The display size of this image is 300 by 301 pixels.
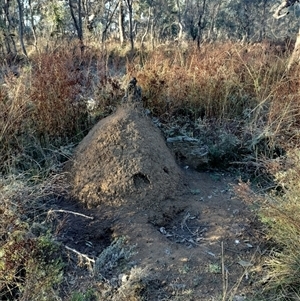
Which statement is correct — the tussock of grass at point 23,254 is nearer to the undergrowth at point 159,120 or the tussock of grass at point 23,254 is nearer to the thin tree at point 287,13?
the undergrowth at point 159,120

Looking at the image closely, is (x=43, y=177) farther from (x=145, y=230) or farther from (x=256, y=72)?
(x=256, y=72)

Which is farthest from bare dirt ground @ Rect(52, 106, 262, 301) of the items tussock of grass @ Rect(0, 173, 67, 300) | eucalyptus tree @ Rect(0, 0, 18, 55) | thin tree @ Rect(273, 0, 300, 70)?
eucalyptus tree @ Rect(0, 0, 18, 55)

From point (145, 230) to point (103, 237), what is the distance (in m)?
0.31

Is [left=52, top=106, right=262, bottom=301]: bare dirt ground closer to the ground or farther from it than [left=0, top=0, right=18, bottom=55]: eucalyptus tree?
closer to the ground

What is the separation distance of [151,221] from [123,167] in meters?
0.53

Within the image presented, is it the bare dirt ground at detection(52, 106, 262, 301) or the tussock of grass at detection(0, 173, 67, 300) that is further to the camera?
the bare dirt ground at detection(52, 106, 262, 301)

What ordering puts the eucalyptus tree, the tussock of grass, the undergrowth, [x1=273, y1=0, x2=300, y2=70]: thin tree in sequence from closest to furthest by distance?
the tussock of grass → the undergrowth → [x1=273, y1=0, x2=300, y2=70]: thin tree → the eucalyptus tree

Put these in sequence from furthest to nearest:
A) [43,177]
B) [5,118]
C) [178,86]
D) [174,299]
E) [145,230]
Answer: [178,86] < [5,118] < [43,177] < [145,230] < [174,299]

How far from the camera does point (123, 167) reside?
10.2ft

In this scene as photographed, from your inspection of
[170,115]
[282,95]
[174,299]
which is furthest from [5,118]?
[282,95]

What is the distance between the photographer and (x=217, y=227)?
2.76m

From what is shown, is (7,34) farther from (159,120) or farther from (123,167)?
(123,167)

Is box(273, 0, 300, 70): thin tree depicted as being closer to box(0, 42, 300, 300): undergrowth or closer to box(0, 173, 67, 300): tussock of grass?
box(0, 42, 300, 300): undergrowth

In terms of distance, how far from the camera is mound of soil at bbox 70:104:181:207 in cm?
303
